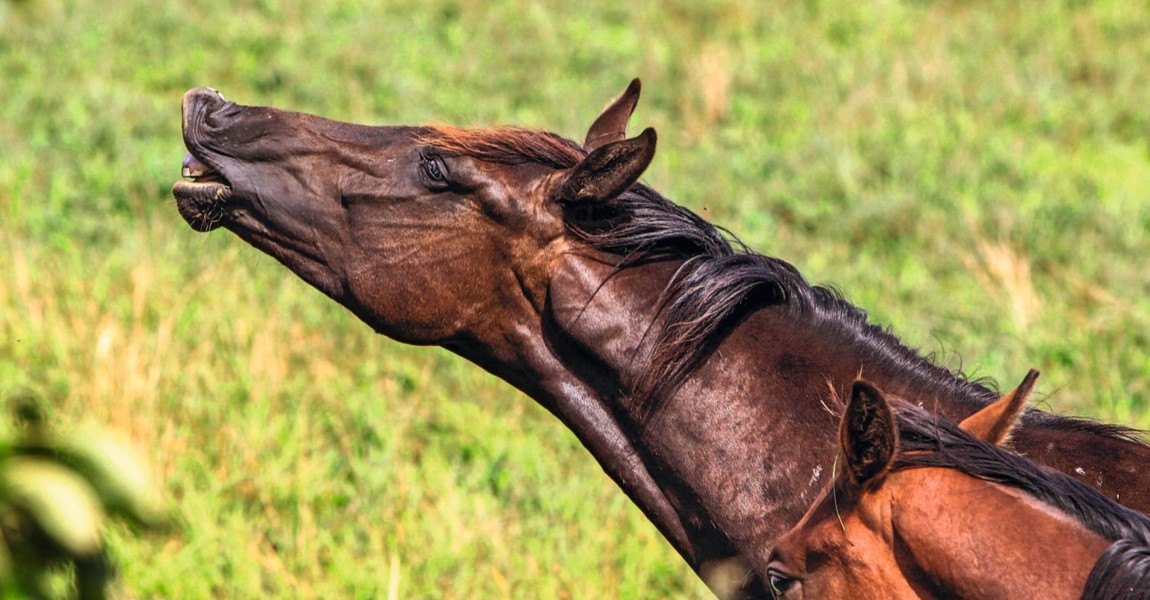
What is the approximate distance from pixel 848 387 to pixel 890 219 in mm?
4660

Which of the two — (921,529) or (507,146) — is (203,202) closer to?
(507,146)

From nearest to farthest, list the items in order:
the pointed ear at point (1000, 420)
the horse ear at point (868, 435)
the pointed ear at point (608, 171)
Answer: the horse ear at point (868, 435) → the pointed ear at point (1000, 420) → the pointed ear at point (608, 171)

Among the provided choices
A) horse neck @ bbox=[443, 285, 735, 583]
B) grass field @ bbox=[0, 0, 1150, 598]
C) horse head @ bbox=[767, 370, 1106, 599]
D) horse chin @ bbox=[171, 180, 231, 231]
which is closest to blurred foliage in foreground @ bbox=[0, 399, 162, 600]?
grass field @ bbox=[0, 0, 1150, 598]

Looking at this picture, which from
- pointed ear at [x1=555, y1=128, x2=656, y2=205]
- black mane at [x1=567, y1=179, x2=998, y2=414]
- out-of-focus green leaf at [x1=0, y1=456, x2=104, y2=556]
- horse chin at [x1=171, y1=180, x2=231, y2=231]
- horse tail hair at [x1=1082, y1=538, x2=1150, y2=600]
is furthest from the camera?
horse chin at [x1=171, y1=180, x2=231, y2=231]

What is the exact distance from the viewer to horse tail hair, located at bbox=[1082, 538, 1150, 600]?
2.08m

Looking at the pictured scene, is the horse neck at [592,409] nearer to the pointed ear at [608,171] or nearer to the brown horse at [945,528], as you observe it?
the pointed ear at [608,171]

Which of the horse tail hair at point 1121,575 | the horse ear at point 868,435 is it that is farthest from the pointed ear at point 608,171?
the horse tail hair at point 1121,575

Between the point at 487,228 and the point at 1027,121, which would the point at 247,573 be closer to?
the point at 487,228

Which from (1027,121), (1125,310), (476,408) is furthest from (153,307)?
(1027,121)

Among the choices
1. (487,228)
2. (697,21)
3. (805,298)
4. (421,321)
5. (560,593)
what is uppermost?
(697,21)

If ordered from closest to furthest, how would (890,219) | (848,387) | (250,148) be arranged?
1. (848,387)
2. (250,148)
3. (890,219)

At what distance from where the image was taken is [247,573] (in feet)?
14.7

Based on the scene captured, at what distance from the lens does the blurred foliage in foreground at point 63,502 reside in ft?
4.06

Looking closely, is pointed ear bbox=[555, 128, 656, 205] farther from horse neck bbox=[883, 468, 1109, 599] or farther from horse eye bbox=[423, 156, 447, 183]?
horse neck bbox=[883, 468, 1109, 599]
